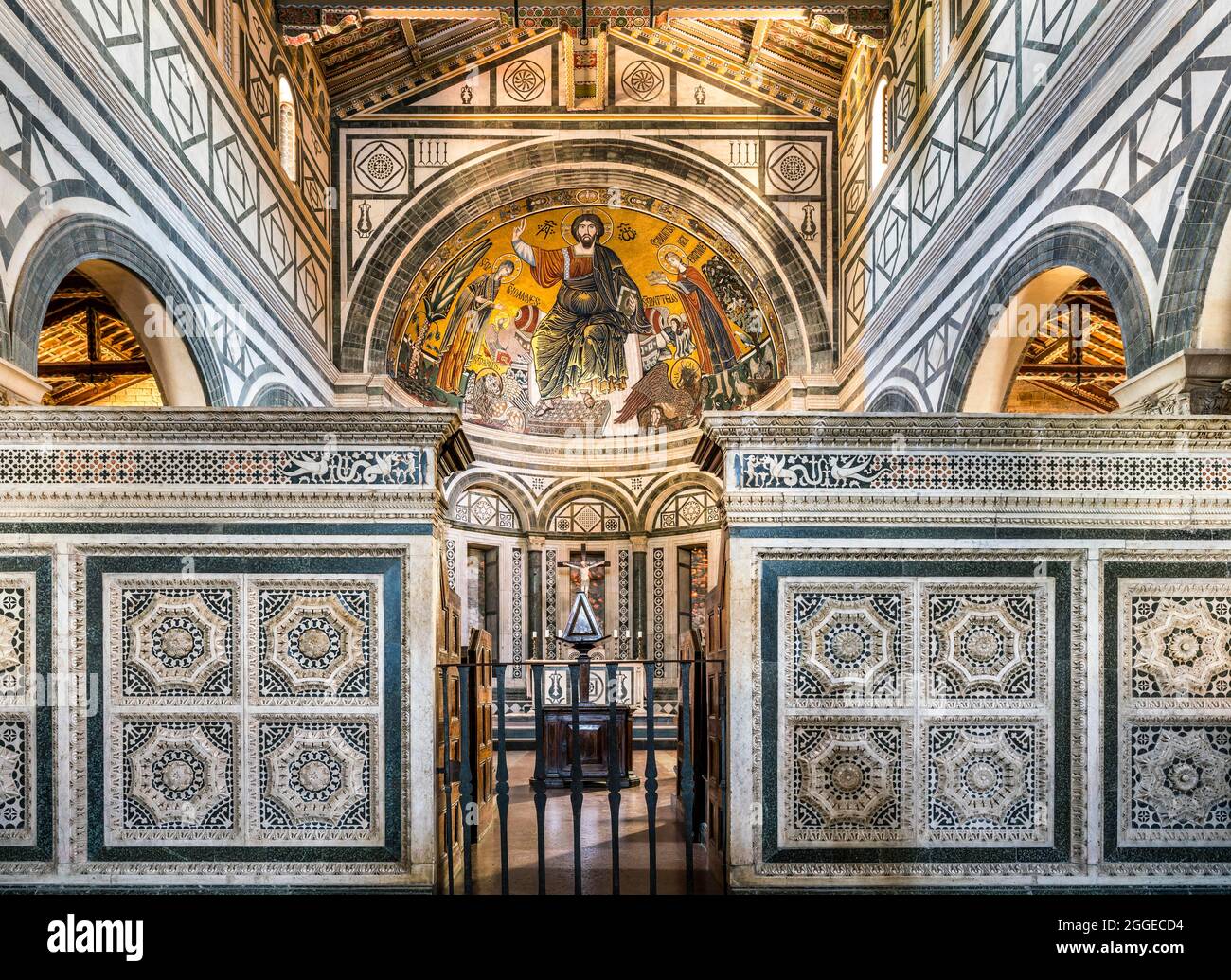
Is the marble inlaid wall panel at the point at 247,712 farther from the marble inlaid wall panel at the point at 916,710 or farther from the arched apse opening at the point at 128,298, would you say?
the arched apse opening at the point at 128,298

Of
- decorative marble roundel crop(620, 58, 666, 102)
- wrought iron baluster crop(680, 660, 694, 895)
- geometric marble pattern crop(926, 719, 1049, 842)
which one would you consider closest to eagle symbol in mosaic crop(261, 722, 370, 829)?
wrought iron baluster crop(680, 660, 694, 895)

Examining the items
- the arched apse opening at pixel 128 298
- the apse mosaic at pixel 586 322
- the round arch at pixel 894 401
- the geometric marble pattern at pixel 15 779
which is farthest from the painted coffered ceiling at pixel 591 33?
the geometric marble pattern at pixel 15 779

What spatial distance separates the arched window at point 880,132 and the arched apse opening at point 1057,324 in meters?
2.71

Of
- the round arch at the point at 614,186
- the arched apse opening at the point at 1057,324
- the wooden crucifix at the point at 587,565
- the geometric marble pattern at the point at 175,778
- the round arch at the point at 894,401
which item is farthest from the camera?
the wooden crucifix at the point at 587,565

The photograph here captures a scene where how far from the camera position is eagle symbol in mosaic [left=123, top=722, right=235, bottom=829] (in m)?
3.94

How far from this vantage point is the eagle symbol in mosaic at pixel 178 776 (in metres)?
3.94

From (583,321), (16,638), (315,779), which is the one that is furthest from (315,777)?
(583,321)

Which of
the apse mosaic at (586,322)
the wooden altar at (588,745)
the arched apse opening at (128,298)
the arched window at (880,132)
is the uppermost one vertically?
the arched window at (880,132)

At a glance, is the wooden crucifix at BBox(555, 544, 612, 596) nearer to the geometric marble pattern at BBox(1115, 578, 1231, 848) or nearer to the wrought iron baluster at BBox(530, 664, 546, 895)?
the wrought iron baluster at BBox(530, 664, 546, 895)

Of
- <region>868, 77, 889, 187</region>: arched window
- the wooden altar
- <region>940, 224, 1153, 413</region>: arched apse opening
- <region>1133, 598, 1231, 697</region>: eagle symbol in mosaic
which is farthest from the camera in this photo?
<region>868, 77, 889, 187</region>: arched window

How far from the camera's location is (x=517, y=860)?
4828mm

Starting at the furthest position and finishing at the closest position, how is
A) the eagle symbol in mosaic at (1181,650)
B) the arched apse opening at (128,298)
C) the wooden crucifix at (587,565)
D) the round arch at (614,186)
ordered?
the wooden crucifix at (587,565) → the round arch at (614,186) → the arched apse opening at (128,298) → the eagle symbol in mosaic at (1181,650)

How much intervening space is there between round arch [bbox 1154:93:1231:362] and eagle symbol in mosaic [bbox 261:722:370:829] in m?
4.65

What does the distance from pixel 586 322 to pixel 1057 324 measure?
7.61 m
